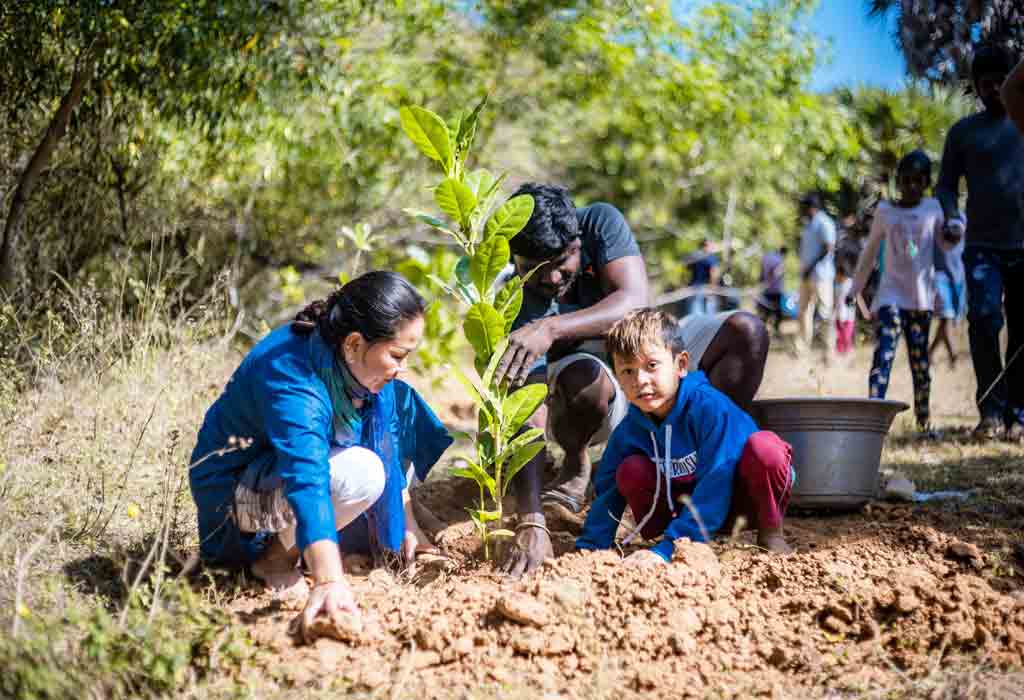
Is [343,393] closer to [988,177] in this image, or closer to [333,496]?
[333,496]

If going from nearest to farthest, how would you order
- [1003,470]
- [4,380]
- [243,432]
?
[243,432]
[4,380]
[1003,470]

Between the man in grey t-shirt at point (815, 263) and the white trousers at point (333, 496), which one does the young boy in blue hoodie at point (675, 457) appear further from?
the man in grey t-shirt at point (815, 263)

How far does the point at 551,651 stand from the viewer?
7.94ft

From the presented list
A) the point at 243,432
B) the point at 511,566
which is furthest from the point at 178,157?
the point at 511,566

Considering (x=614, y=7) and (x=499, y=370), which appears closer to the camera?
(x=499, y=370)

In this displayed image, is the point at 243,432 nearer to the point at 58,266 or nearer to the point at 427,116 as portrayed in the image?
the point at 427,116

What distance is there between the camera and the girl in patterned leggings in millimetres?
5504

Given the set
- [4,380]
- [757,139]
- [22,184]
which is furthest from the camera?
[757,139]

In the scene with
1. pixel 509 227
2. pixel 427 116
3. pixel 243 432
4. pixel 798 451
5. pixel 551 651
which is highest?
pixel 427 116

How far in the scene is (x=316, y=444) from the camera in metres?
2.62

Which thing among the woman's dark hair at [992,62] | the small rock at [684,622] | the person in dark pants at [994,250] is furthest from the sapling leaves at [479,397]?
the woman's dark hair at [992,62]

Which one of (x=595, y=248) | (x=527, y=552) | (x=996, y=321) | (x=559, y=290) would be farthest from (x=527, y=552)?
(x=996, y=321)

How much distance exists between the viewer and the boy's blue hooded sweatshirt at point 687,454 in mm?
2916

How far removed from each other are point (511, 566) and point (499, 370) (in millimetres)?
611
